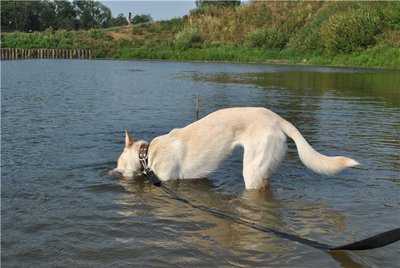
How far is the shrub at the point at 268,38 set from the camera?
50.5 meters

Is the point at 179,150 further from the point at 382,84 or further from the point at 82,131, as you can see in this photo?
the point at 382,84

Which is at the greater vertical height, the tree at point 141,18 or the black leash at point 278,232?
the tree at point 141,18

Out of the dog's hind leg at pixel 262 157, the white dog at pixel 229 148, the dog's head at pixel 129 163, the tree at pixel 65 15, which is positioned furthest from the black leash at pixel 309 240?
the tree at pixel 65 15

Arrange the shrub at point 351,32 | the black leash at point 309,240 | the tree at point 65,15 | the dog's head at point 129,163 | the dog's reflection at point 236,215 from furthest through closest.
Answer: the tree at point 65,15
the shrub at point 351,32
the dog's head at point 129,163
the dog's reflection at point 236,215
the black leash at point 309,240

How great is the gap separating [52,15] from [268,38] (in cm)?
7558

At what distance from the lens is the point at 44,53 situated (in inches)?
2157

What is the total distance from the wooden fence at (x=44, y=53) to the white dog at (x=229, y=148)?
49826mm

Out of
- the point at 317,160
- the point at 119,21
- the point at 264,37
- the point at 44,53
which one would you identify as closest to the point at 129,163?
the point at 317,160

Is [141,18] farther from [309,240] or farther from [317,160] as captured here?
[309,240]

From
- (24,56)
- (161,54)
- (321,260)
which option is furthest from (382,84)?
(24,56)

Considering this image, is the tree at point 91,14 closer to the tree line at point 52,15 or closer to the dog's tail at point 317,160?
the tree line at point 52,15

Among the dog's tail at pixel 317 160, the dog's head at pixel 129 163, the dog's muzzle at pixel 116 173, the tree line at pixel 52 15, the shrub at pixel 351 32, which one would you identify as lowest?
the dog's muzzle at pixel 116 173

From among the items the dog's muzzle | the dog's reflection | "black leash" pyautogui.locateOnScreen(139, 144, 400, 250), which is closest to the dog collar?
"black leash" pyautogui.locateOnScreen(139, 144, 400, 250)

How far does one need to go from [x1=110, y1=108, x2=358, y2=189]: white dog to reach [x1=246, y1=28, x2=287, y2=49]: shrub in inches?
1812
